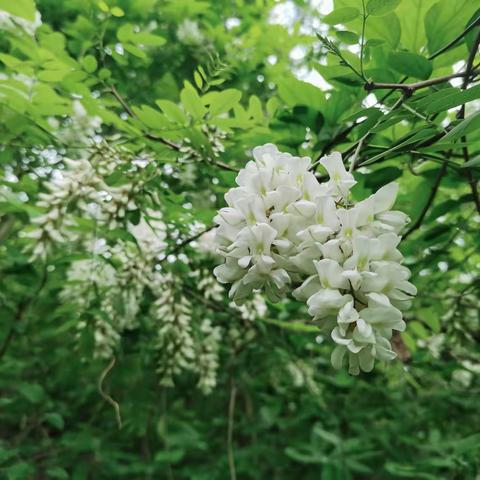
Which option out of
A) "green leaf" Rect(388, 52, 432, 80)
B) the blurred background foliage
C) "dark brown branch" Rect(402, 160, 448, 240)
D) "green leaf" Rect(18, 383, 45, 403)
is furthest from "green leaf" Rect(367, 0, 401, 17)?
"green leaf" Rect(18, 383, 45, 403)

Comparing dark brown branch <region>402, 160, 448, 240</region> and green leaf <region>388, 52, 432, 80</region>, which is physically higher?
green leaf <region>388, 52, 432, 80</region>

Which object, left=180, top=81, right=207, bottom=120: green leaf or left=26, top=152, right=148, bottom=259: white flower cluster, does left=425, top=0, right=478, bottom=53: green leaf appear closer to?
left=180, top=81, right=207, bottom=120: green leaf

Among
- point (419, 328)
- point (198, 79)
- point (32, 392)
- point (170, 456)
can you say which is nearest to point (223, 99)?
point (198, 79)

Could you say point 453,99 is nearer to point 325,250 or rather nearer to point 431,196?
point 325,250

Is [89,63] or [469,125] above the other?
[89,63]

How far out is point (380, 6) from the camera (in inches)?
33.0

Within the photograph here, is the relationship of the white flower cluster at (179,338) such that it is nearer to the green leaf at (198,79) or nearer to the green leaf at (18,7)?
the green leaf at (198,79)

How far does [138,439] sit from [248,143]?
5.90ft

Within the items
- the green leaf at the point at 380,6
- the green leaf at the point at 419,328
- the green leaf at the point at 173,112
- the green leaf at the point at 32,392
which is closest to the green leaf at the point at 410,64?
the green leaf at the point at 380,6

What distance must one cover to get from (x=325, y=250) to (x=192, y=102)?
64cm

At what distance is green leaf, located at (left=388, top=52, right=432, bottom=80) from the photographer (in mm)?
937

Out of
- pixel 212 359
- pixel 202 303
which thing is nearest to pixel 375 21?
pixel 202 303

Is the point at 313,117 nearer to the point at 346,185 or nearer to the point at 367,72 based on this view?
the point at 367,72

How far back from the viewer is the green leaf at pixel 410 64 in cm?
94
